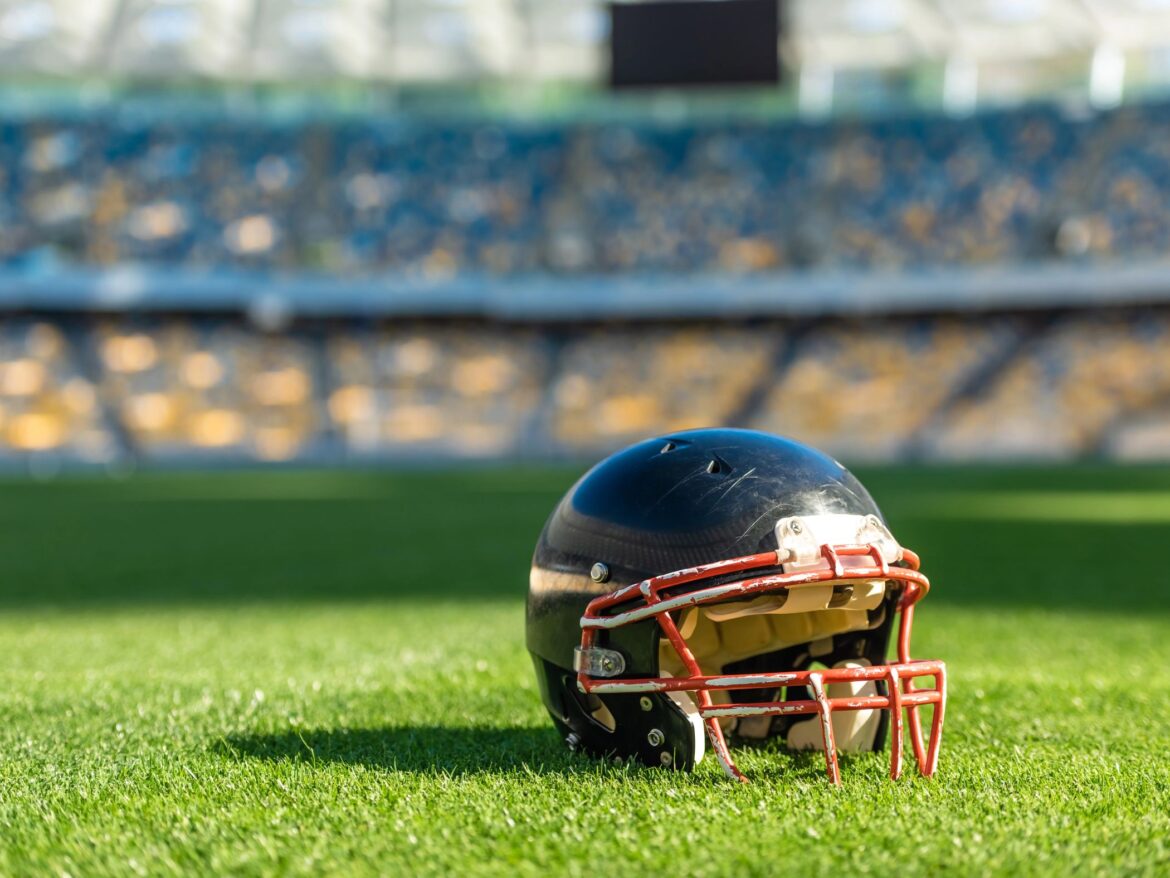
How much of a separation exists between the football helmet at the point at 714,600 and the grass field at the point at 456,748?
83 millimetres

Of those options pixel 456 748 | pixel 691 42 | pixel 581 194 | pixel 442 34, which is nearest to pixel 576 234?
pixel 581 194

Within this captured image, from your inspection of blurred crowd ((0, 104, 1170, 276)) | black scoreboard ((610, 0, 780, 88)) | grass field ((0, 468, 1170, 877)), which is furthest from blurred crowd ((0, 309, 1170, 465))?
grass field ((0, 468, 1170, 877))

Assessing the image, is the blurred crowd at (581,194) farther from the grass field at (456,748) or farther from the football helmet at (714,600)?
the football helmet at (714,600)

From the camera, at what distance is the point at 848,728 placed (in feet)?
6.52

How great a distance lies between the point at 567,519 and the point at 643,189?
74.1 ft

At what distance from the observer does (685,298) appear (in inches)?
875

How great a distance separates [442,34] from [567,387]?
6756mm

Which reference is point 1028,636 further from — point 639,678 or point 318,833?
point 318,833

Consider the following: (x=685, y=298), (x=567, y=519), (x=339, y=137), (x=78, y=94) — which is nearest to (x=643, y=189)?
(x=685, y=298)

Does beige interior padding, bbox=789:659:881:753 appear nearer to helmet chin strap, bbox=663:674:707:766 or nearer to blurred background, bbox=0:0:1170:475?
helmet chin strap, bbox=663:674:707:766

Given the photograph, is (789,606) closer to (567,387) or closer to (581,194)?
(567,387)

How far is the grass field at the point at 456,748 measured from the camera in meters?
1.51

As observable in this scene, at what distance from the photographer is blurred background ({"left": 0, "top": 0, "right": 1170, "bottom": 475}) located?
2173 centimetres

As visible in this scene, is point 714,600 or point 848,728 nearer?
point 714,600
